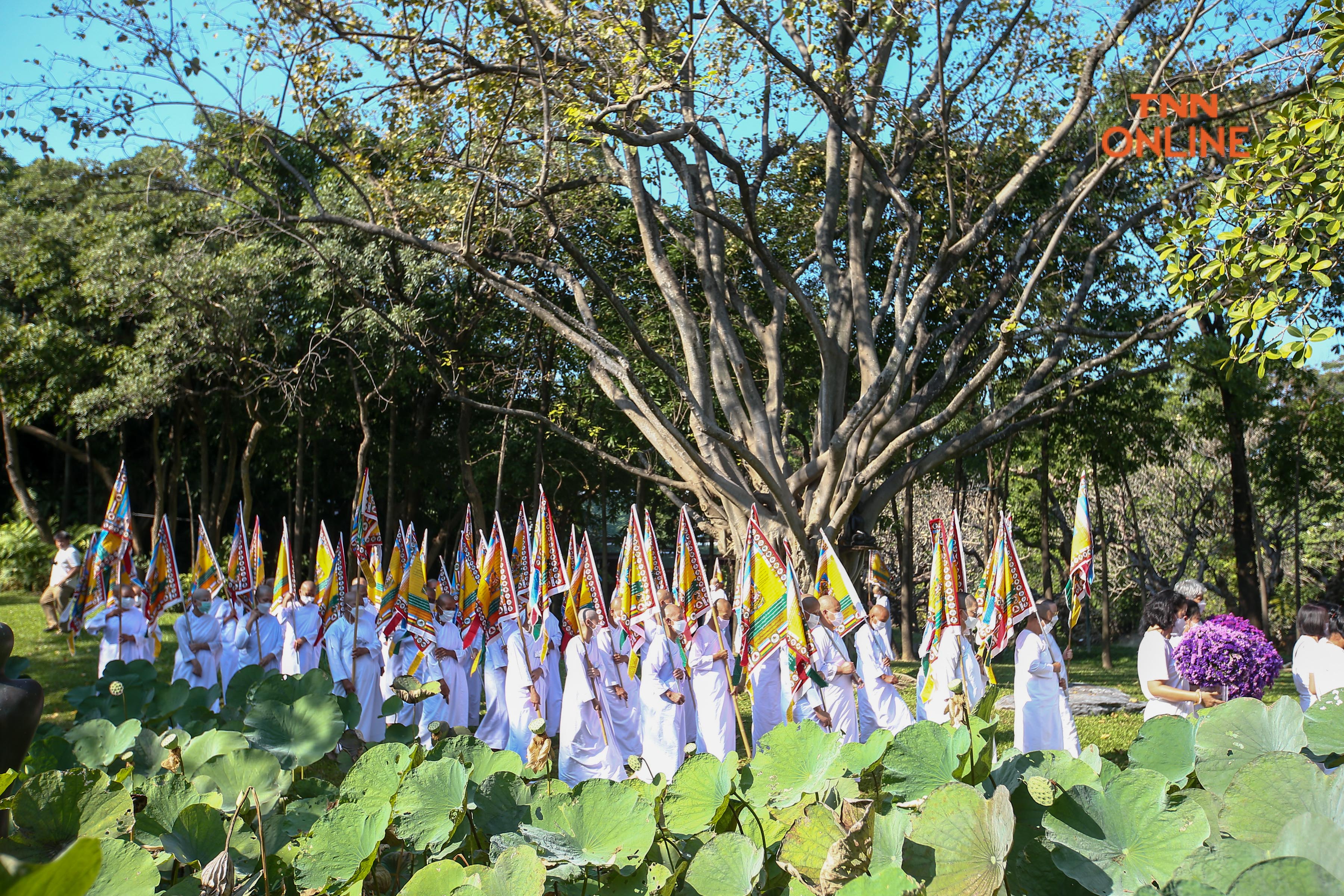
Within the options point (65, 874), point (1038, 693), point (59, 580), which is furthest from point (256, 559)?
point (65, 874)

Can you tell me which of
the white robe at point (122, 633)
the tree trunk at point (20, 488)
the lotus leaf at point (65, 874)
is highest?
the tree trunk at point (20, 488)

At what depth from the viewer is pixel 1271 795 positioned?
5.91ft

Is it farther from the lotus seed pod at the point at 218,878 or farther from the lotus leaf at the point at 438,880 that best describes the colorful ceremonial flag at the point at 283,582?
the lotus leaf at the point at 438,880

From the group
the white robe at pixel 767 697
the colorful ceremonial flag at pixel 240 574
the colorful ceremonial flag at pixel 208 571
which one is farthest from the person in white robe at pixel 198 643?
the white robe at pixel 767 697

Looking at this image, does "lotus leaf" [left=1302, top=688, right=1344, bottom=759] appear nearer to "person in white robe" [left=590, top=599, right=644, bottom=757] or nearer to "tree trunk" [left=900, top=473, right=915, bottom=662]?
"person in white robe" [left=590, top=599, right=644, bottom=757]

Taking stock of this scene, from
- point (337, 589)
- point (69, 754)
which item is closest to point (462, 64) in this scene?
point (337, 589)

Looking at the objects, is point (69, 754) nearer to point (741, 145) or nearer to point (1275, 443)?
point (741, 145)

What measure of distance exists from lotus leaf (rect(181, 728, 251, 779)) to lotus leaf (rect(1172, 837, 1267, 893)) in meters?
2.95

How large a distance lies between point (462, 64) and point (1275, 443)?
1729 centimetres

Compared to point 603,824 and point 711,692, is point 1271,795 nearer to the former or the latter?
point 603,824

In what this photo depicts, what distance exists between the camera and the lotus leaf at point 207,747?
3.53 meters

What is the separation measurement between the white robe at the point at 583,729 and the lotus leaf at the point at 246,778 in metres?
6.40

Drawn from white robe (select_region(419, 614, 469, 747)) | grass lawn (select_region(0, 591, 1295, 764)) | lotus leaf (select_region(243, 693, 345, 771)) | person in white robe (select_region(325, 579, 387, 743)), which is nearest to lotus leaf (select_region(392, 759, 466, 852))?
lotus leaf (select_region(243, 693, 345, 771))

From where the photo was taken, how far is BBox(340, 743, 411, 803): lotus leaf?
2854 millimetres
